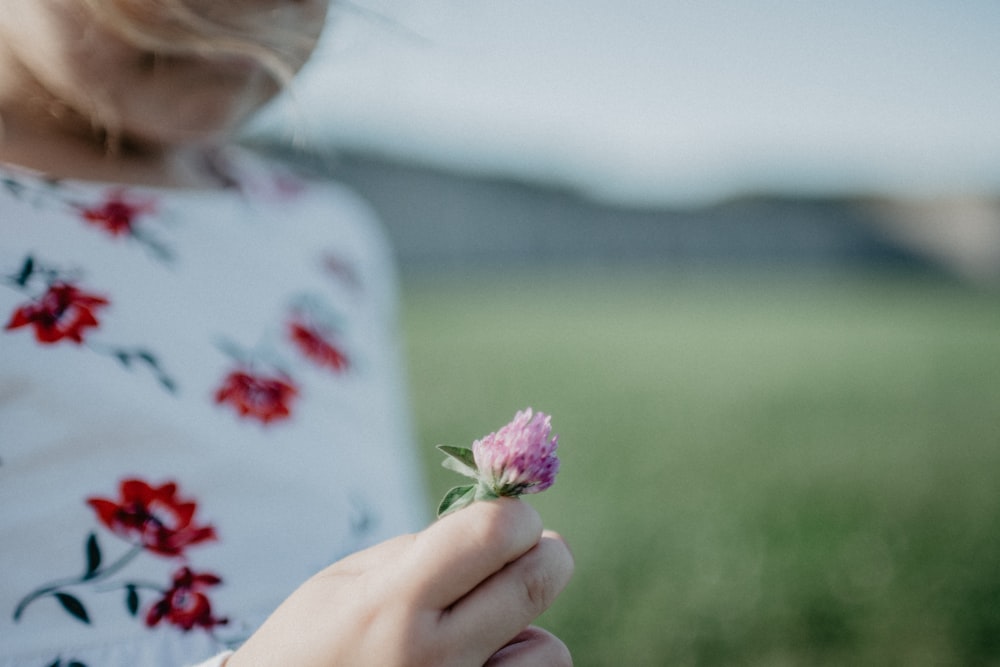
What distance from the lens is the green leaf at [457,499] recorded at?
1.46 ft

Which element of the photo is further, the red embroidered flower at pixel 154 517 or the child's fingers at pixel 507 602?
the red embroidered flower at pixel 154 517

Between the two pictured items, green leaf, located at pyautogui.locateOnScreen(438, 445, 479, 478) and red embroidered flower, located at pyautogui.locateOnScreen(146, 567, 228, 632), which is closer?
green leaf, located at pyautogui.locateOnScreen(438, 445, 479, 478)

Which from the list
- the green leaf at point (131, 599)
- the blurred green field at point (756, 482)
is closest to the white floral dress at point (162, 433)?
the green leaf at point (131, 599)

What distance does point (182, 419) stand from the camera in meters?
0.71

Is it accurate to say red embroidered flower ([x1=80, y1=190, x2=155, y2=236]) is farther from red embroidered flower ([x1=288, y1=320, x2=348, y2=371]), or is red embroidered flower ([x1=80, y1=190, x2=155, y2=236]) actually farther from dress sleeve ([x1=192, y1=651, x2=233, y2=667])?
dress sleeve ([x1=192, y1=651, x2=233, y2=667])

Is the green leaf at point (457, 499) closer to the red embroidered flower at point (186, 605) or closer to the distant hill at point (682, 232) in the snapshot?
the red embroidered flower at point (186, 605)

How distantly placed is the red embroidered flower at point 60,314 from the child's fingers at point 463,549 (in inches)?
17.4

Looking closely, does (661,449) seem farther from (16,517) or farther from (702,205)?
(702,205)

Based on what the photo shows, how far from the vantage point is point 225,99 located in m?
0.79

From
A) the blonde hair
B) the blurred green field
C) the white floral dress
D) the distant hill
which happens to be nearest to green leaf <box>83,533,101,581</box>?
the white floral dress

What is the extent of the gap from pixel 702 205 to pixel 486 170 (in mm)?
6231

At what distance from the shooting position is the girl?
0.45 meters

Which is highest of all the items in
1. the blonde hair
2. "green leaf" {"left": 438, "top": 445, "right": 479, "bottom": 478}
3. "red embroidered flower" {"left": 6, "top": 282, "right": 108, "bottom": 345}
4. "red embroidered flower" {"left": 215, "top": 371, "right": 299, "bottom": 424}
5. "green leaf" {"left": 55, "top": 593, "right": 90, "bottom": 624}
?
the blonde hair

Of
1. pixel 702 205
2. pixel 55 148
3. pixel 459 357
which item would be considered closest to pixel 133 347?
pixel 55 148
